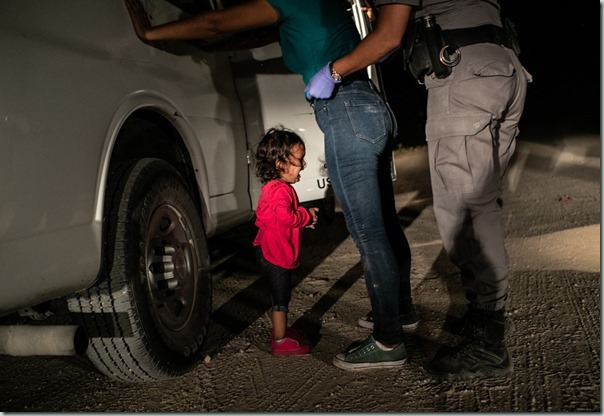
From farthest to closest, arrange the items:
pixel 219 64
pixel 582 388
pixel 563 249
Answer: pixel 563 249
pixel 219 64
pixel 582 388

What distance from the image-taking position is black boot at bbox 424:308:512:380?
225 cm

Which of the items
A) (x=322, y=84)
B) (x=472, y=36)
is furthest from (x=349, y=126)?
(x=472, y=36)

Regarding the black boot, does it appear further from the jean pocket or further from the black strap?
the black strap

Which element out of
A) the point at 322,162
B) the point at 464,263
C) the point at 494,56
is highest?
the point at 494,56

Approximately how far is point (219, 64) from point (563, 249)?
2572mm

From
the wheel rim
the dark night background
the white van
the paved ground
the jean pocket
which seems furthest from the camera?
the dark night background

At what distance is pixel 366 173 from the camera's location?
231 cm

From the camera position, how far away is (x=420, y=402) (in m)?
2.13

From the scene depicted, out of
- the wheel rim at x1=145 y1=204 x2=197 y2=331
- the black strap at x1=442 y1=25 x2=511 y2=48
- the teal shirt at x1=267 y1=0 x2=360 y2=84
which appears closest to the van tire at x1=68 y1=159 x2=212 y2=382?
the wheel rim at x1=145 y1=204 x2=197 y2=331

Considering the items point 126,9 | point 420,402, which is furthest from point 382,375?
point 126,9

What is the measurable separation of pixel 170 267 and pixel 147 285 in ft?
0.84

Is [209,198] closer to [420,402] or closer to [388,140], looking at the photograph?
[388,140]

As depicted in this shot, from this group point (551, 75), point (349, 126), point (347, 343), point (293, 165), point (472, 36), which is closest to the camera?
point (472, 36)

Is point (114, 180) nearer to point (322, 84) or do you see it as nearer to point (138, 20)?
point (138, 20)
